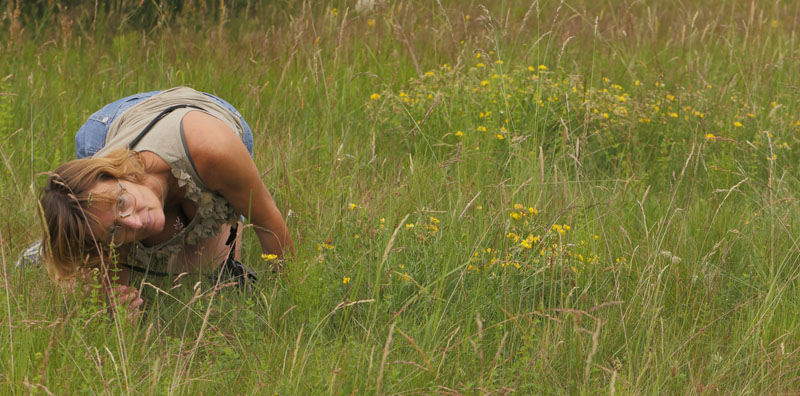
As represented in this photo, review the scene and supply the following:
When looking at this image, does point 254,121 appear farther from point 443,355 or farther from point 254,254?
point 443,355

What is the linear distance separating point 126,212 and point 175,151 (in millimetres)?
315

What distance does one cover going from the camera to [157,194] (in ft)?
→ 8.27

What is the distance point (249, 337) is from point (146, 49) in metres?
2.89

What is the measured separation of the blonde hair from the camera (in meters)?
2.34

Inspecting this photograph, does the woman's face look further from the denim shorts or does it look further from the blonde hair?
the denim shorts

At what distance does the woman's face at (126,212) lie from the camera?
7.64 feet

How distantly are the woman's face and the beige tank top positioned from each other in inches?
7.8

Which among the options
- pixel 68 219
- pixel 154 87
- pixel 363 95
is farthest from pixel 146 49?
pixel 68 219

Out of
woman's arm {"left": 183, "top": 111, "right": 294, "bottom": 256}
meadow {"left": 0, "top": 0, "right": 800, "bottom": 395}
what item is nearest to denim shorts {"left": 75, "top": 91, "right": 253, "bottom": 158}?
meadow {"left": 0, "top": 0, "right": 800, "bottom": 395}

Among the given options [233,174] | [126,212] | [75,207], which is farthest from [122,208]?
[233,174]

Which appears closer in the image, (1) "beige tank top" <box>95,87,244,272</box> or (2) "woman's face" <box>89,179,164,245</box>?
(2) "woman's face" <box>89,179,164,245</box>

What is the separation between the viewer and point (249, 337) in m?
2.31

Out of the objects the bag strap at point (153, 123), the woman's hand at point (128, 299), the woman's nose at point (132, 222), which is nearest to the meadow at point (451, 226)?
the woman's hand at point (128, 299)

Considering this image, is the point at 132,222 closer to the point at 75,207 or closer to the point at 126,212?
the point at 126,212
